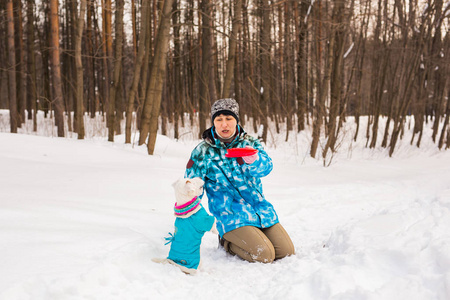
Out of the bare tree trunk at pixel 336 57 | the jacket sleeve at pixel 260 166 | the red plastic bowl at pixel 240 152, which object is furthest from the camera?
the bare tree trunk at pixel 336 57

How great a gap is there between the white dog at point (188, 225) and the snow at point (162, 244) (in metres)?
0.10

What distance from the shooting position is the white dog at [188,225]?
2.50 meters

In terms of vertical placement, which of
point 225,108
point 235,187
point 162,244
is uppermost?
point 225,108

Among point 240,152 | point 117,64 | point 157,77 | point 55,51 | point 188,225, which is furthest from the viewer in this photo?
point 117,64

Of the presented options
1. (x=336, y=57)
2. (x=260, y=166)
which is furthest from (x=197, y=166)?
(x=336, y=57)

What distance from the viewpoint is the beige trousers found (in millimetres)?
2898

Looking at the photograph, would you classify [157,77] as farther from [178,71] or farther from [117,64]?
[178,71]

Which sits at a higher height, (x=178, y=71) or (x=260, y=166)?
(x=178, y=71)

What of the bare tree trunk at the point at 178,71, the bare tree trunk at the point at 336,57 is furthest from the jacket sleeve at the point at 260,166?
the bare tree trunk at the point at 178,71

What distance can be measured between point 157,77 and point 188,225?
526 cm

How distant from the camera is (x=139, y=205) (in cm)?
396

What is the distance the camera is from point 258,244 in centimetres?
290

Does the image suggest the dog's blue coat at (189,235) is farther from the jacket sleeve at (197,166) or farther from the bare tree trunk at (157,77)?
the bare tree trunk at (157,77)

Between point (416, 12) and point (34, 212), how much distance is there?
11.6 m
